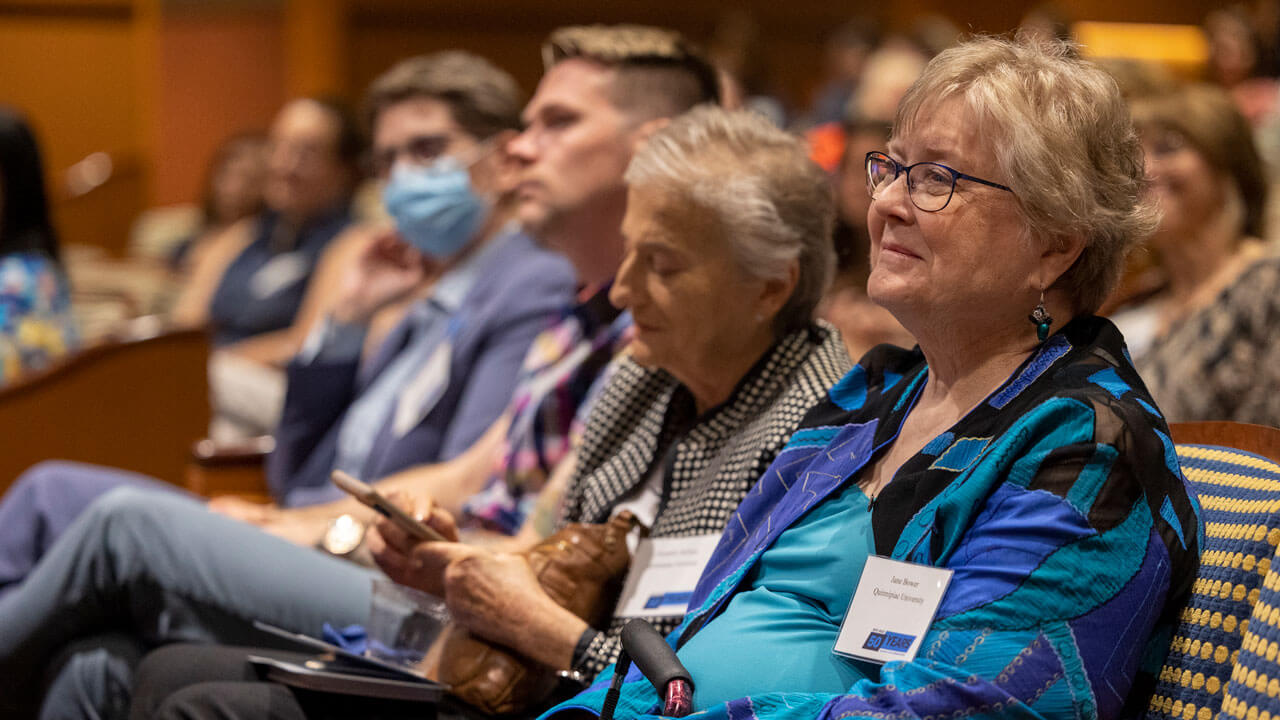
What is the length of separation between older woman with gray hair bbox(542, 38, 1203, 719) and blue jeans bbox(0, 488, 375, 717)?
79cm

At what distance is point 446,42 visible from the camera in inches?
402

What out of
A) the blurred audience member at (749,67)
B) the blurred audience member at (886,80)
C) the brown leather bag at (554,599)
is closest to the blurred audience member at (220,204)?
the blurred audience member at (749,67)

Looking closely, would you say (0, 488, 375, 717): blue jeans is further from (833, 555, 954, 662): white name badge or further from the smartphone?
(833, 555, 954, 662): white name badge

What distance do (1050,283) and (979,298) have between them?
8cm

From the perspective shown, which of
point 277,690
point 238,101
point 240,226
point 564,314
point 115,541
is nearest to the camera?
point 277,690

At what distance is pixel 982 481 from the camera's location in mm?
1244

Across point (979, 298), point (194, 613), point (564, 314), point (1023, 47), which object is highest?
point (1023, 47)

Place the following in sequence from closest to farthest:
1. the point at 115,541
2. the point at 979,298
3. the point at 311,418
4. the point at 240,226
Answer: the point at 979,298, the point at 115,541, the point at 311,418, the point at 240,226

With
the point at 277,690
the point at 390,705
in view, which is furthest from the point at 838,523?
the point at 277,690

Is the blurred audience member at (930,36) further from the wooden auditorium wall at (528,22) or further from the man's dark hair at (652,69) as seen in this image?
the man's dark hair at (652,69)

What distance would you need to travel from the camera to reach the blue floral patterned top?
4133 millimetres

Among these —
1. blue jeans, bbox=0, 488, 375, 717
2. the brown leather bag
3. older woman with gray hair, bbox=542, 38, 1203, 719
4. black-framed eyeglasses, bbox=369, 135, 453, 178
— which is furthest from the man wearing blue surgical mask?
older woman with gray hair, bbox=542, 38, 1203, 719

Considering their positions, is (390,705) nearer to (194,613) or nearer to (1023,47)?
(194,613)

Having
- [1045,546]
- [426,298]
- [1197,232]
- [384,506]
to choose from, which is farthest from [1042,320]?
[1197,232]
